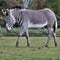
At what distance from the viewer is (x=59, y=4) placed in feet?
125

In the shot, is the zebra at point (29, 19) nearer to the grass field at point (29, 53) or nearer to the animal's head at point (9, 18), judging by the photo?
the animal's head at point (9, 18)

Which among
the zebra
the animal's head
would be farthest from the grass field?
the zebra

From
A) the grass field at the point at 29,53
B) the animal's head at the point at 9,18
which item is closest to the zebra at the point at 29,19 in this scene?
the animal's head at the point at 9,18

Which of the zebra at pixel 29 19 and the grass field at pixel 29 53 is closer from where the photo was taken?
the grass field at pixel 29 53

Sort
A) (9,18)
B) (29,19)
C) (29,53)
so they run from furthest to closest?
(29,19) → (9,18) → (29,53)

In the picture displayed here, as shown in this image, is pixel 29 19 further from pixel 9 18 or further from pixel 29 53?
pixel 29 53

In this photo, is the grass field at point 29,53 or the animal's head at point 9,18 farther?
the animal's head at point 9,18

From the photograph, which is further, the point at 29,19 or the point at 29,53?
the point at 29,19

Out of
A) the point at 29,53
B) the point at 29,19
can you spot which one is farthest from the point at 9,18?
the point at 29,53

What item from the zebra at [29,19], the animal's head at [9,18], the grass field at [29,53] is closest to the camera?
the grass field at [29,53]

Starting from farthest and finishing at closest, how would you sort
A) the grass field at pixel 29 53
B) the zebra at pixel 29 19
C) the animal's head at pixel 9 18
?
the zebra at pixel 29 19, the animal's head at pixel 9 18, the grass field at pixel 29 53

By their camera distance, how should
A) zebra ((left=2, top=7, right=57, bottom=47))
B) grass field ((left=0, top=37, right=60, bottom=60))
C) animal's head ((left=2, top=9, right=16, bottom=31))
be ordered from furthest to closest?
zebra ((left=2, top=7, right=57, bottom=47))
animal's head ((left=2, top=9, right=16, bottom=31))
grass field ((left=0, top=37, right=60, bottom=60))

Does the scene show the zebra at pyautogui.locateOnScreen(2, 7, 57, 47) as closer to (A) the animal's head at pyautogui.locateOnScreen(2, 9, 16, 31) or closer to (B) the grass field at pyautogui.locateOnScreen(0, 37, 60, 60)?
(A) the animal's head at pyautogui.locateOnScreen(2, 9, 16, 31)

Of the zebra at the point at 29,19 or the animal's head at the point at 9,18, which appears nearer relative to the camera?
the animal's head at the point at 9,18
